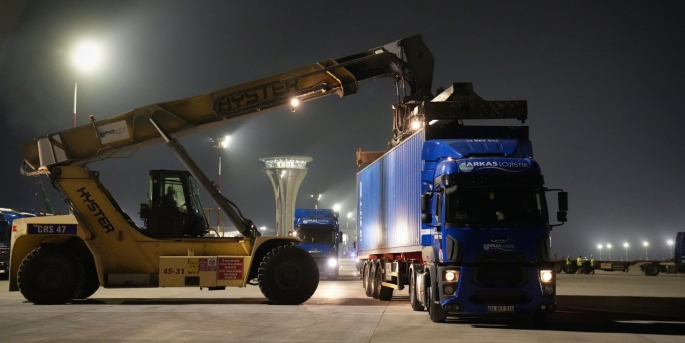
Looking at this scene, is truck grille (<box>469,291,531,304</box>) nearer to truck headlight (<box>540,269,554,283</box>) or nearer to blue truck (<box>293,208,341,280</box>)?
truck headlight (<box>540,269,554,283</box>)

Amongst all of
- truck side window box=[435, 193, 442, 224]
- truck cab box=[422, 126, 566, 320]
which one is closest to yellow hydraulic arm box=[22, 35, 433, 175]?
truck cab box=[422, 126, 566, 320]

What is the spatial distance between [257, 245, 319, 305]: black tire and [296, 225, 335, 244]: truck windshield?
21810 mm

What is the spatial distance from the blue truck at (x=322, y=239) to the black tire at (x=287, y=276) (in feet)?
70.5

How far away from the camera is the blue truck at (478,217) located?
14398 mm

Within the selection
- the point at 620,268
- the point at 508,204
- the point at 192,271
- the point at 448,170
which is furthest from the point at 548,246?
the point at 620,268

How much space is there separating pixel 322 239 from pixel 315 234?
48 centimetres

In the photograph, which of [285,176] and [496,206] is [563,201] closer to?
[496,206]

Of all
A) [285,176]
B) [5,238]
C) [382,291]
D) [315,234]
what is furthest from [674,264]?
[5,238]

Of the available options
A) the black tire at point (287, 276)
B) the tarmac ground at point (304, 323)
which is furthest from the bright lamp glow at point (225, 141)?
the black tire at point (287, 276)

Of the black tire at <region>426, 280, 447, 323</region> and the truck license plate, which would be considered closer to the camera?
the truck license plate

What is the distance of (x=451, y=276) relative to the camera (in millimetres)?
14461

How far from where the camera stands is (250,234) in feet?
68.0

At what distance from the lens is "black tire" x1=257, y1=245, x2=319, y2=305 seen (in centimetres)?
1967

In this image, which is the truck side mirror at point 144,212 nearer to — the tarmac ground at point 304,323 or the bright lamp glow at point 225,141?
the tarmac ground at point 304,323
